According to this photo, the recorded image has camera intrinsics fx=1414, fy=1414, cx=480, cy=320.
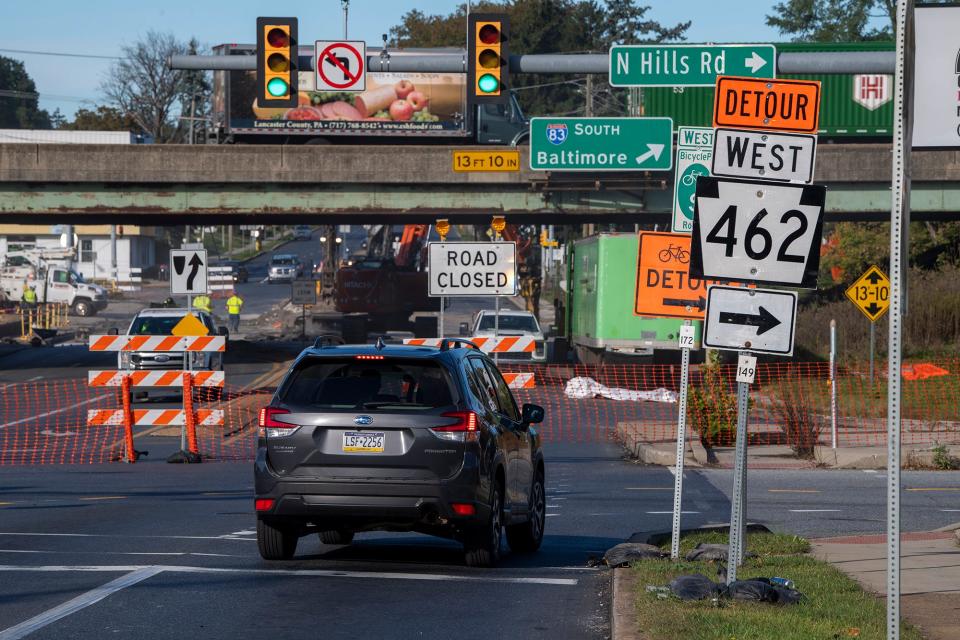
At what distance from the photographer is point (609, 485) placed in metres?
18.1

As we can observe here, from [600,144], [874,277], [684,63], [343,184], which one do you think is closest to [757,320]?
[684,63]

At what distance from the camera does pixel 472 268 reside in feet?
72.0

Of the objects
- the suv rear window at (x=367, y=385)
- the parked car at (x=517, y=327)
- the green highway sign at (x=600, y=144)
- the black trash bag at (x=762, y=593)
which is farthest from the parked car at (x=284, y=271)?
the black trash bag at (x=762, y=593)

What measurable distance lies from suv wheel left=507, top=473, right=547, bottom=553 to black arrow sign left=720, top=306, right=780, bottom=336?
3.53 m

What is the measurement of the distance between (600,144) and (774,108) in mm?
25307

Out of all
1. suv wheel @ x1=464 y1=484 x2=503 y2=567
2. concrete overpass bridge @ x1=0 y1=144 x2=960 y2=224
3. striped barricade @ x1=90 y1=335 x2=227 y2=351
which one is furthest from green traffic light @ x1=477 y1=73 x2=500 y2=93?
concrete overpass bridge @ x1=0 y1=144 x2=960 y2=224

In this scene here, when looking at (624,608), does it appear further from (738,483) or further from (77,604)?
(77,604)

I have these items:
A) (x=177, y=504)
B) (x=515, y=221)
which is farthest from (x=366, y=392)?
(x=515, y=221)

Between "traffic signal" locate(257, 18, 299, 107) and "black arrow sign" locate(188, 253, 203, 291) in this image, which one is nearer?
"traffic signal" locate(257, 18, 299, 107)

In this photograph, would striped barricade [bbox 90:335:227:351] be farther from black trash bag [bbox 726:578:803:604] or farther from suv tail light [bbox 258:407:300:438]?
black trash bag [bbox 726:578:803:604]

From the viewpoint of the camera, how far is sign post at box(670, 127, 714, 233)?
39.3 ft

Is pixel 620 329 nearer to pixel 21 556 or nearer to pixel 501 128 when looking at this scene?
pixel 501 128

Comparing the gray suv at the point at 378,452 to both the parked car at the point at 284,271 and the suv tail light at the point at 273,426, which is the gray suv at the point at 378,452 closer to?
the suv tail light at the point at 273,426

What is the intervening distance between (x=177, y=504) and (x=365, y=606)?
685 cm
